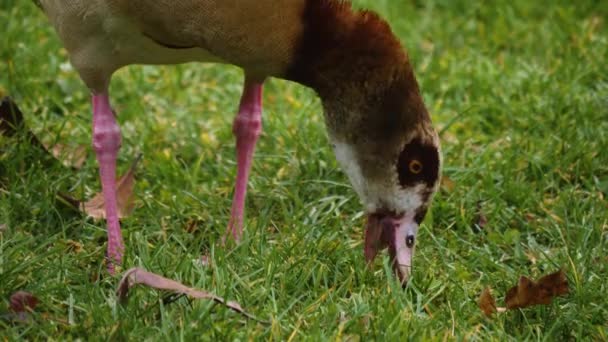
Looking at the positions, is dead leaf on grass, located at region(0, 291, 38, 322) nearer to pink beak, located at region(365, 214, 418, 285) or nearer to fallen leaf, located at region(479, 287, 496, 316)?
pink beak, located at region(365, 214, 418, 285)

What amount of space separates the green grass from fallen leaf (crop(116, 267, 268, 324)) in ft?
0.15

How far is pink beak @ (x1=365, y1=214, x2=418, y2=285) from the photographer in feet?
14.4

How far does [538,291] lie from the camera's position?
406cm

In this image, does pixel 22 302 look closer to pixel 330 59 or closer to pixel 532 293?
pixel 330 59

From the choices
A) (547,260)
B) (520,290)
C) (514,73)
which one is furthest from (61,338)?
(514,73)

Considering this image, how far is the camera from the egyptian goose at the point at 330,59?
4.12 meters

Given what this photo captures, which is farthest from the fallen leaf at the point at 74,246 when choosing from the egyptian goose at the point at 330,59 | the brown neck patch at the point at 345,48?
the brown neck patch at the point at 345,48

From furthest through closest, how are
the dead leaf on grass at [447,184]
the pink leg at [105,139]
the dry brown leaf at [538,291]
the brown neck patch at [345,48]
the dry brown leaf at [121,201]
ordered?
1. the dead leaf on grass at [447,184]
2. the dry brown leaf at [121,201]
3. the pink leg at [105,139]
4. the brown neck patch at [345,48]
5. the dry brown leaf at [538,291]

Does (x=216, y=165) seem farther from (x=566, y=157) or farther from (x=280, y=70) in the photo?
(x=566, y=157)

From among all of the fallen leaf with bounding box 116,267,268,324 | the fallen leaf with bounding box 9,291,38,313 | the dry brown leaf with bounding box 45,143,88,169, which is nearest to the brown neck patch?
the fallen leaf with bounding box 116,267,268,324

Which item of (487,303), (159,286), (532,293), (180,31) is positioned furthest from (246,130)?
(532,293)

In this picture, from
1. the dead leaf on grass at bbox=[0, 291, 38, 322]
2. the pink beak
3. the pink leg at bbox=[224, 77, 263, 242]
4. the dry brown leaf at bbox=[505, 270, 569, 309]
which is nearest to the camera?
the dead leaf on grass at bbox=[0, 291, 38, 322]

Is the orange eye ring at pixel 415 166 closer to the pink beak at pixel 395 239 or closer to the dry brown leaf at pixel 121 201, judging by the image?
the pink beak at pixel 395 239

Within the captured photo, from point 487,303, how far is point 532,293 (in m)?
0.18
